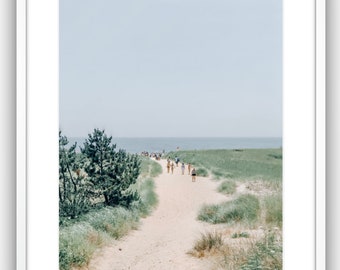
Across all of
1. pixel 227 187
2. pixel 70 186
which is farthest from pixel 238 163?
pixel 70 186

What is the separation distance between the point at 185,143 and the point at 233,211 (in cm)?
24

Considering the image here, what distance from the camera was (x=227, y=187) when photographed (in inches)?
54.6

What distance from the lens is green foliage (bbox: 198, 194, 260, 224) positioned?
4.52ft

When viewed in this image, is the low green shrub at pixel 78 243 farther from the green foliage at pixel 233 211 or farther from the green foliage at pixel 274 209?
the green foliage at pixel 274 209

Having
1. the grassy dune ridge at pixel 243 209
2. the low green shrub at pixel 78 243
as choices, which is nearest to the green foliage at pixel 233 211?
the grassy dune ridge at pixel 243 209

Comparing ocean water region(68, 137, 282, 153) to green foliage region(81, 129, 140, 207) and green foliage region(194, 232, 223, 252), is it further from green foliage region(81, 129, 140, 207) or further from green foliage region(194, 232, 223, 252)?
green foliage region(194, 232, 223, 252)

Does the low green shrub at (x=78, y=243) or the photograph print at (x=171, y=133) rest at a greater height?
the photograph print at (x=171, y=133)

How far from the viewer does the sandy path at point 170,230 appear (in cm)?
137
